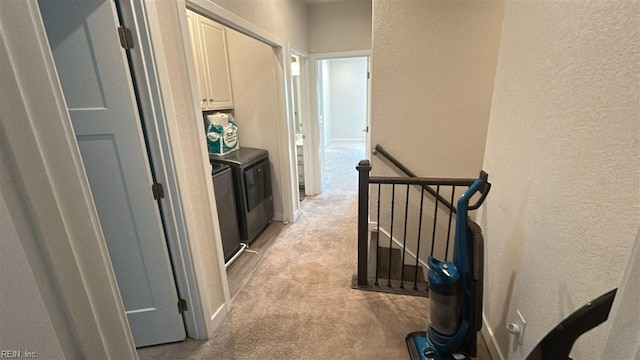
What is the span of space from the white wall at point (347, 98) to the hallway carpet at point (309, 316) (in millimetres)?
6268

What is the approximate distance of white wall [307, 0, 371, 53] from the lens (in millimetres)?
3672

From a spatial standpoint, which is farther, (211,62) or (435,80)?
(211,62)

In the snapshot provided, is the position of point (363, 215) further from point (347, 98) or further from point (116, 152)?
point (347, 98)

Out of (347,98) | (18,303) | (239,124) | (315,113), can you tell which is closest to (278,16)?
(239,124)

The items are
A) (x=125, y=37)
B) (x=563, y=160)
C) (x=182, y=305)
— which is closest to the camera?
(x=563, y=160)

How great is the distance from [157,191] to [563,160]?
1786 millimetres

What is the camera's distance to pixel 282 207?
3.38 m

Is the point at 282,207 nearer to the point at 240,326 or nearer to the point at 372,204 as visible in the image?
the point at 372,204

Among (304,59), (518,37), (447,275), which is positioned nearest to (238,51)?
(304,59)

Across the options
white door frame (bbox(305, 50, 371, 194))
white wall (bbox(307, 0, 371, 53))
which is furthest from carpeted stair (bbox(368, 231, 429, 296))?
white wall (bbox(307, 0, 371, 53))

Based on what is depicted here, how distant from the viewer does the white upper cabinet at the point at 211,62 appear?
2.45 meters

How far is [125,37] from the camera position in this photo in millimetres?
1229

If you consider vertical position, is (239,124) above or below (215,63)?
below

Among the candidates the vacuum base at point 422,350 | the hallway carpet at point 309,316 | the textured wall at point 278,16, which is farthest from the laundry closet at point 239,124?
the vacuum base at point 422,350
